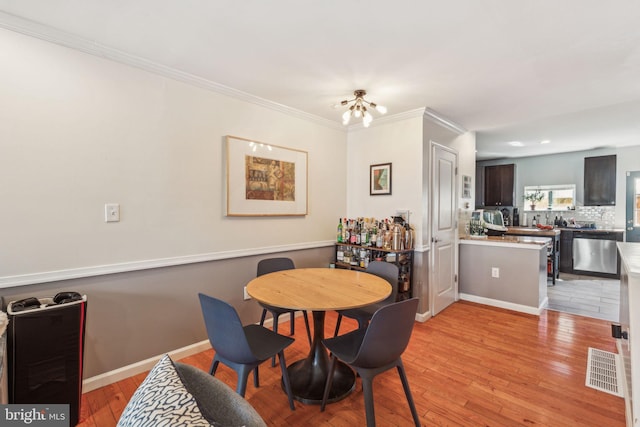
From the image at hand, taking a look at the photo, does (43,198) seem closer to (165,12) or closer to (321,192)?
(165,12)

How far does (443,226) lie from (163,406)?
137 inches

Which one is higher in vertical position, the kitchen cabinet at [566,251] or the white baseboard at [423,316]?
the kitchen cabinet at [566,251]

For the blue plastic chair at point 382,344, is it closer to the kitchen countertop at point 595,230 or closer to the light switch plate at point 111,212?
the light switch plate at point 111,212

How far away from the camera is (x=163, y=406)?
718 mm

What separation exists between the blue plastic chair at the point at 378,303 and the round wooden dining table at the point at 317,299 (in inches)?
4.7

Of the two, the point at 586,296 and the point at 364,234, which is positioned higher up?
the point at 364,234

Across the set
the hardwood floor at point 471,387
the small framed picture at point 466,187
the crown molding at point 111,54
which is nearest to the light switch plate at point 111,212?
the crown molding at point 111,54

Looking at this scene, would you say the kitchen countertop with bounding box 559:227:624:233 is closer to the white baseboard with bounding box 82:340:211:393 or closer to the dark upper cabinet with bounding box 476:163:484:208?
the dark upper cabinet with bounding box 476:163:484:208

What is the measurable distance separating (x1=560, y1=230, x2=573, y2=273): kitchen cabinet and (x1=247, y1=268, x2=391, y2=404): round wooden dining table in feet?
16.6

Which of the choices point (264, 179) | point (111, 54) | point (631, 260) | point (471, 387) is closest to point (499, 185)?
point (631, 260)

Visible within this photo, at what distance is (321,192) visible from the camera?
140 inches

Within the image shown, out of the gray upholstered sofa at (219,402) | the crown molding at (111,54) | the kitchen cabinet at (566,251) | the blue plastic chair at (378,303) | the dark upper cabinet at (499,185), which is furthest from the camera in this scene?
the dark upper cabinet at (499,185)

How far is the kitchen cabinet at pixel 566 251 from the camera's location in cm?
541

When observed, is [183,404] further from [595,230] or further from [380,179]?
[595,230]
